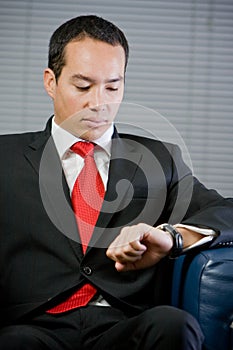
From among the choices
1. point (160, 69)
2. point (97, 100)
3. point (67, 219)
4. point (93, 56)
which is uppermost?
point (93, 56)

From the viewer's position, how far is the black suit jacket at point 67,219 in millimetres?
1657

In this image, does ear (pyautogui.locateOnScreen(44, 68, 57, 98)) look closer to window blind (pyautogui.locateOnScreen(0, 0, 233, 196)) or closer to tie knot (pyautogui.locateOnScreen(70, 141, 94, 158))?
tie knot (pyautogui.locateOnScreen(70, 141, 94, 158))

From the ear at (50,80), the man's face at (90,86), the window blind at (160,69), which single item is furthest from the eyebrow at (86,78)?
the window blind at (160,69)

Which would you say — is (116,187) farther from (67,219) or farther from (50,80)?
(50,80)

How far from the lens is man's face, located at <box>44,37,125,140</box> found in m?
1.74

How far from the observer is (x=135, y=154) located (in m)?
1.83

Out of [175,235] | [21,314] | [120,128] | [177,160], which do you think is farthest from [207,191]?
[120,128]

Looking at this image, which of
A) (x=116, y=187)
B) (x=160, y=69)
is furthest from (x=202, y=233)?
(x=160, y=69)

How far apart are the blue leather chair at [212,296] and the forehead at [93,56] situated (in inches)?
21.0

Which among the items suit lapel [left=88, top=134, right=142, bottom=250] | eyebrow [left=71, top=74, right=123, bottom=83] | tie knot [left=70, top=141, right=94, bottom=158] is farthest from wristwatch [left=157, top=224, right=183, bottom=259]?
A: eyebrow [left=71, top=74, right=123, bottom=83]

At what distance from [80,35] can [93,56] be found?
0.26 ft

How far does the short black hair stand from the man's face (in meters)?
0.02

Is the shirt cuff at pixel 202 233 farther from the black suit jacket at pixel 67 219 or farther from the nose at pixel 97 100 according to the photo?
the nose at pixel 97 100

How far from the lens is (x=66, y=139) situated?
70.3 inches
